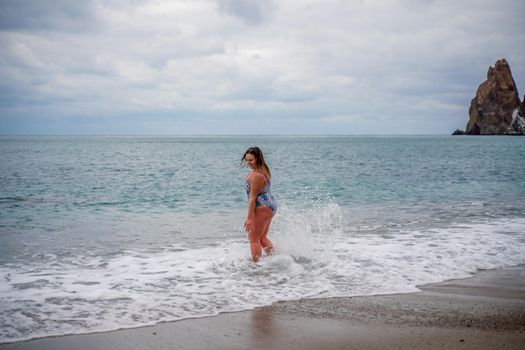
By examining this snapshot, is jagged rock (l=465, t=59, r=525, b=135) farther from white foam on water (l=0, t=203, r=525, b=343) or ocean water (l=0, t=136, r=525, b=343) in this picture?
white foam on water (l=0, t=203, r=525, b=343)

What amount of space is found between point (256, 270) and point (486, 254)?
4536 mm

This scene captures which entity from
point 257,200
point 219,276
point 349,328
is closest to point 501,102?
point 257,200

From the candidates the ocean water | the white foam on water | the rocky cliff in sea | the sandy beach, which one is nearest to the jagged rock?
the rocky cliff in sea

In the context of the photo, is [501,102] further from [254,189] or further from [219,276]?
[219,276]

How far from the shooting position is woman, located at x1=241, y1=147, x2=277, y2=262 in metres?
7.71

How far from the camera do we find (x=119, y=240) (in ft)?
35.1

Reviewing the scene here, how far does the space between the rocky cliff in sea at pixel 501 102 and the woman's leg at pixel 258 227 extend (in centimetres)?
19910

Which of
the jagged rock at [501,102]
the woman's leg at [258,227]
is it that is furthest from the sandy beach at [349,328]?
the jagged rock at [501,102]

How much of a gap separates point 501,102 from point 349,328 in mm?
203108

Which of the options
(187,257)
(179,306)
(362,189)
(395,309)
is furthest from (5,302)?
(362,189)

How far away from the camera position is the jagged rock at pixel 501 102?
181m

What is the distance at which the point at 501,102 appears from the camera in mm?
181750

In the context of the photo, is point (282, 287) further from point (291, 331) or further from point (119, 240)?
point (119, 240)

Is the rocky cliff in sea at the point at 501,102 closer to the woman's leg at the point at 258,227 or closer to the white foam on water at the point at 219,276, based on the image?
the white foam on water at the point at 219,276
